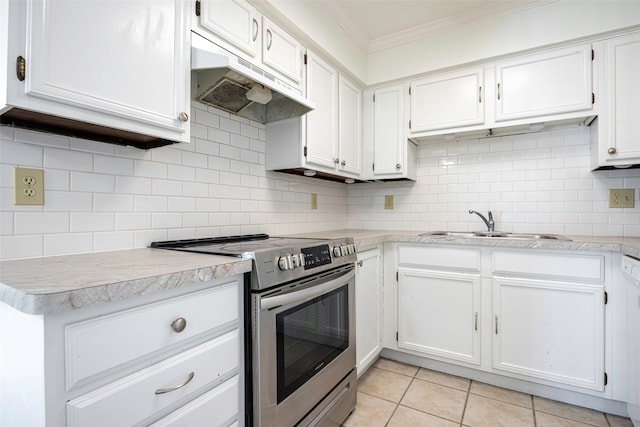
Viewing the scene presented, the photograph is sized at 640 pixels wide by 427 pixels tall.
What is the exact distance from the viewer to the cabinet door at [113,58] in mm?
887

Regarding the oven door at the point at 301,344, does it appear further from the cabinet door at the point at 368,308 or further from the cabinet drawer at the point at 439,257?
the cabinet drawer at the point at 439,257

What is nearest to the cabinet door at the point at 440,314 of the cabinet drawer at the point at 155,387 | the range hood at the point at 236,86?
the range hood at the point at 236,86

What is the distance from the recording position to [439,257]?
2.12 m

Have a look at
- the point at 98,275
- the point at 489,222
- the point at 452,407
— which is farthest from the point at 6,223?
the point at 489,222

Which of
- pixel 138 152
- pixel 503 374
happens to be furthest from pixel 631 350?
pixel 138 152

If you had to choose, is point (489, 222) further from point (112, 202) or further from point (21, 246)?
point (21, 246)

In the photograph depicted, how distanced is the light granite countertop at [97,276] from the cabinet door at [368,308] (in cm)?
108

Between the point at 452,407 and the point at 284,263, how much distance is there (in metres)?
1.41

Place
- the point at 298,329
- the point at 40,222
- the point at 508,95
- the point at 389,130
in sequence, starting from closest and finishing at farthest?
the point at 40,222
the point at 298,329
the point at 508,95
the point at 389,130

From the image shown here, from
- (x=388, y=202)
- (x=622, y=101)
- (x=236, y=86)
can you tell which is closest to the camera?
(x=236, y=86)

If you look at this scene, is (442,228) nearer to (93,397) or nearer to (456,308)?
(456,308)

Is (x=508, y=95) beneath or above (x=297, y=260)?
above

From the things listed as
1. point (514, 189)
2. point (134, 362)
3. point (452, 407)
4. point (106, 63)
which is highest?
point (106, 63)

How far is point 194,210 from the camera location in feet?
5.35
